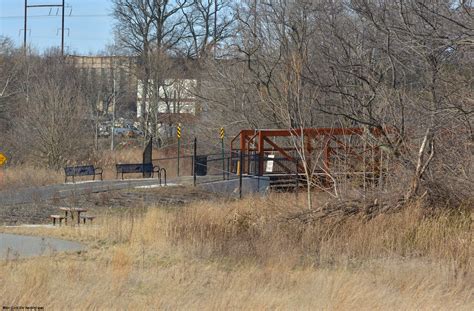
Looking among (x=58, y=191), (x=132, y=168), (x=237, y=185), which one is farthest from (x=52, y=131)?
(x=237, y=185)

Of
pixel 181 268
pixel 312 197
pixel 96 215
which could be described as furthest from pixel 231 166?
pixel 181 268

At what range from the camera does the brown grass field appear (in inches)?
292

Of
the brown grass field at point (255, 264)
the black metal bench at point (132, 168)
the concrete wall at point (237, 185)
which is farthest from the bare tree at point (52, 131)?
the brown grass field at point (255, 264)

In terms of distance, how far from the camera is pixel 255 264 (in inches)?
378

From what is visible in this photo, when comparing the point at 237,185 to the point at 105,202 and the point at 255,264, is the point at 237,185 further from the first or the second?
the point at 255,264

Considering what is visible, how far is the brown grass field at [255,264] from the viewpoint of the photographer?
7.42 m

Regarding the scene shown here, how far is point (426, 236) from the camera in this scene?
447 inches

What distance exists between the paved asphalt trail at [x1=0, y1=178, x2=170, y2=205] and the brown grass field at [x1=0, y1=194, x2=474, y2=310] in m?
6.48

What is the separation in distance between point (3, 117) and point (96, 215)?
108 feet

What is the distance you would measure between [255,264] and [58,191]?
47.4ft

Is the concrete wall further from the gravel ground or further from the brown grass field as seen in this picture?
the brown grass field

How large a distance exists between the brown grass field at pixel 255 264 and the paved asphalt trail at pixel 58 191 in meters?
6.48

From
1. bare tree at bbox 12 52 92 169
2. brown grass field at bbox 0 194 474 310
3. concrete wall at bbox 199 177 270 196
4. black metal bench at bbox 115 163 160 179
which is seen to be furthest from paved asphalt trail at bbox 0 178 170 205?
bare tree at bbox 12 52 92 169

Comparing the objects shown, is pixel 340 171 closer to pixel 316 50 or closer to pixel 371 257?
pixel 371 257
